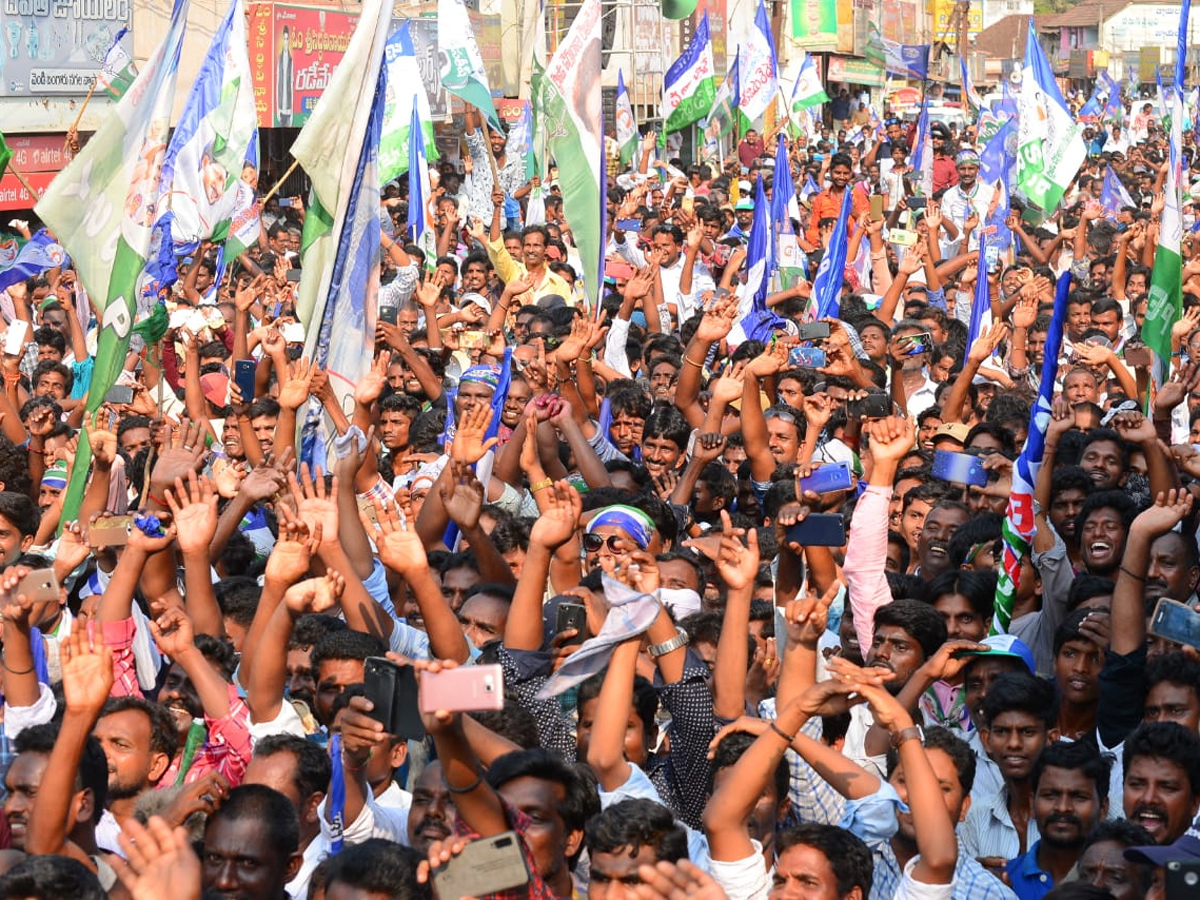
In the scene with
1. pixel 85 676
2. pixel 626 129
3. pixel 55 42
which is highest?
pixel 55 42

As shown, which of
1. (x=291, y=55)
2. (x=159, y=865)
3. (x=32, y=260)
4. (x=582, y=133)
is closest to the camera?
(x=159, y=865)

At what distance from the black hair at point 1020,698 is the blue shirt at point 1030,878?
455 millimetres

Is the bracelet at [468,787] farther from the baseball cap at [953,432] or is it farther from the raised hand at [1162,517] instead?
the baseball cap at [953,432]

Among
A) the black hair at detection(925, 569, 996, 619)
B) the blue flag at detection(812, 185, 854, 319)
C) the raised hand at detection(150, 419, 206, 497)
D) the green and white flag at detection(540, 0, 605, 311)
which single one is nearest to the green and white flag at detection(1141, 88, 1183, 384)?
the black hair at detection(925, 569, 996, 619)

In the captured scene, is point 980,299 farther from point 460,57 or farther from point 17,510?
point 460,57

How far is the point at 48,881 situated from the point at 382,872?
0.62 m

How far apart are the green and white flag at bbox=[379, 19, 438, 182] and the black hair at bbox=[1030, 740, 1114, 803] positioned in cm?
1003

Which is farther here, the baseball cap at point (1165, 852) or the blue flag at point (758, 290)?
the blue flag at point (758, 290)

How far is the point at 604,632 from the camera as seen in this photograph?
419 centimetres

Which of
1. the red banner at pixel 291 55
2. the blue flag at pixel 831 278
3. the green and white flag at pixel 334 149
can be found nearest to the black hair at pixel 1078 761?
the green and white flag at pixel 334 149

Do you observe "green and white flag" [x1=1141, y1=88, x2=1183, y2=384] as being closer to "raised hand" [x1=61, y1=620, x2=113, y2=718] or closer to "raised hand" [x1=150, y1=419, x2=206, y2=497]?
"raised hand" [x1=150, y1=419, x2=206, y2=497]

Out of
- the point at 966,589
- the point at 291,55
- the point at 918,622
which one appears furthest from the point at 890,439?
the point at 291,55

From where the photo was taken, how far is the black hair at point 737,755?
4219mm

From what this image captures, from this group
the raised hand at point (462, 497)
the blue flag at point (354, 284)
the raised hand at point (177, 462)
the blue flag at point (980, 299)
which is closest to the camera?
the raised hand at point (462, 497)
